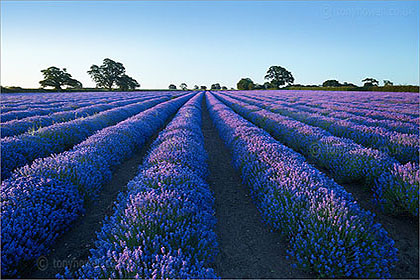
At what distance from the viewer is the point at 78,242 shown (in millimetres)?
2627

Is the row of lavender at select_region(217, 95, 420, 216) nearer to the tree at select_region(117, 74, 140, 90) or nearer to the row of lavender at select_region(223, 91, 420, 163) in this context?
the row of lavender at select_region(223, 91, 420, 163)

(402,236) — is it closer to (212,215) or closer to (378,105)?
(212,215)

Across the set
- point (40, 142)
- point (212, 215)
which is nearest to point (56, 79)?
point (40, 142)

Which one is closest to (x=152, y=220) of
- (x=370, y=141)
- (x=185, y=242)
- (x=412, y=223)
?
(x=185, y=242)

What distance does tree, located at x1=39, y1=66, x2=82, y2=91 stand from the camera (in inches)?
2133

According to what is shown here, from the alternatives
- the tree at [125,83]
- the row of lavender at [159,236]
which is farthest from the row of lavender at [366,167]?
the tree at [125,83]

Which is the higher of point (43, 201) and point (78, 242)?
point (43, 201)

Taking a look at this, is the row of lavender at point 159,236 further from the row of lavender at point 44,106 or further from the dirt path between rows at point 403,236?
the row of lavender at point 44,106

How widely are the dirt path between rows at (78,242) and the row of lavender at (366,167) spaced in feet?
12.8

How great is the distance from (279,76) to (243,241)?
80.2m

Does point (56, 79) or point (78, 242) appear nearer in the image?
point (78, 242)

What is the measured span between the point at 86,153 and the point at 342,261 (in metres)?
4.16

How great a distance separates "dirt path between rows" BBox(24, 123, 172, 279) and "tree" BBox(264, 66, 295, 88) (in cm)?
7873

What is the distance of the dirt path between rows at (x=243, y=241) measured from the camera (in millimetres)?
2268
